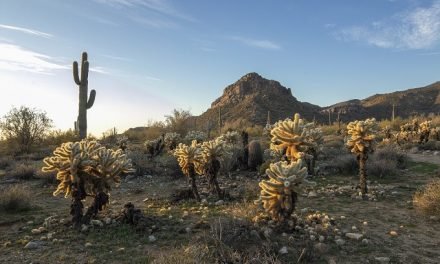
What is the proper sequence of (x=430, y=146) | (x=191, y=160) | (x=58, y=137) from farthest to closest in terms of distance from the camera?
(x=58, y=137)
(x=430, y=146)
(x=191, y=160)

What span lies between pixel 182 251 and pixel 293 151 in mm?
3696

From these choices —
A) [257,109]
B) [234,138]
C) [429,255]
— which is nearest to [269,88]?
[257,109]

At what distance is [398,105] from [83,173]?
205 ft

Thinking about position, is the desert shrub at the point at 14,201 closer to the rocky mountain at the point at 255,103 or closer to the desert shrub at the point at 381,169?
the desert shrub at the point at 381,169

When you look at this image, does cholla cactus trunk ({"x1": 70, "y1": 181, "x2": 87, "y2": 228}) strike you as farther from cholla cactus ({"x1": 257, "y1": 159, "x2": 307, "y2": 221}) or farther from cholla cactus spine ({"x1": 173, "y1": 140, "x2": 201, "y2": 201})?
cholla cactus ({"x1": 257, "y1": 159, "x2": 307, "y2": 221})

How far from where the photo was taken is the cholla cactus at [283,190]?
6441mm

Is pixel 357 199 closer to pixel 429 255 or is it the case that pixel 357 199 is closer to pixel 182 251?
Answer: pixel 429 255

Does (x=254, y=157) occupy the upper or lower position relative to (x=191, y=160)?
lower

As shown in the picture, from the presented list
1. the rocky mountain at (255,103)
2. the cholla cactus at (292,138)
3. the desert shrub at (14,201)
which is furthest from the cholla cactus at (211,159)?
the rocky mountain at (255,103)

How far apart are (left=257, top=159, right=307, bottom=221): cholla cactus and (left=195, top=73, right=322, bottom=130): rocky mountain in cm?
3748

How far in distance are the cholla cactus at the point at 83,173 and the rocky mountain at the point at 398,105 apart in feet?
164

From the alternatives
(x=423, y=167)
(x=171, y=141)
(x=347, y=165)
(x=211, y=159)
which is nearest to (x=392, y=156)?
(x=423, y=167)

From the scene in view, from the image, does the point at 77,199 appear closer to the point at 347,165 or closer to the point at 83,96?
the point at 347,165

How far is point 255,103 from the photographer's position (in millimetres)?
51188
